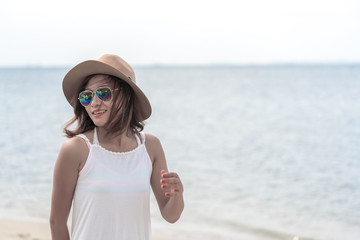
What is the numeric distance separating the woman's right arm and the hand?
35 cm

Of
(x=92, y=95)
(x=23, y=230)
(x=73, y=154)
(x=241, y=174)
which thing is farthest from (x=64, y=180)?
(x=241, y=174)

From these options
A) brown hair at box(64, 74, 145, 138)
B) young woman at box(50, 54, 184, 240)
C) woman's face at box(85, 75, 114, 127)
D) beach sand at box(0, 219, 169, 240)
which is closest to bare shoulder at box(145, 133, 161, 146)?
young woman at box(50, 54, 184, 240)

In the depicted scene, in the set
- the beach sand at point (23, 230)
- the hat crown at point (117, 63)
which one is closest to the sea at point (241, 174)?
the beach sand at point (23, 230)

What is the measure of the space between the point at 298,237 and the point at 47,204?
389 centimetres

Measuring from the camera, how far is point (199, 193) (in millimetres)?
8852

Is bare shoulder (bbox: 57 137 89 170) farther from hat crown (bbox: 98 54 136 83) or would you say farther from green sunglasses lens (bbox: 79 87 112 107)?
hat crown (bbox: 98 54 136 83)

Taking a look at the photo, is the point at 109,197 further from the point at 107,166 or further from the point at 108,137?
the point at 108,137

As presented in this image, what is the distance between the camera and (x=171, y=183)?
2201mm

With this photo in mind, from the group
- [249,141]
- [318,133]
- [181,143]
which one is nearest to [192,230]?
[181,143]

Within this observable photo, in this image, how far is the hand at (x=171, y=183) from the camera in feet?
7.13

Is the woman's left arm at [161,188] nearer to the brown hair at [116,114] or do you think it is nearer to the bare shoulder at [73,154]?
the brown hair at [116,114]

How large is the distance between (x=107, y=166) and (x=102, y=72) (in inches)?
16.9

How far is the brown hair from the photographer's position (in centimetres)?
234

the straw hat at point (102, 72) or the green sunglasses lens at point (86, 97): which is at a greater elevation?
the straw hat at point (102, 72)
